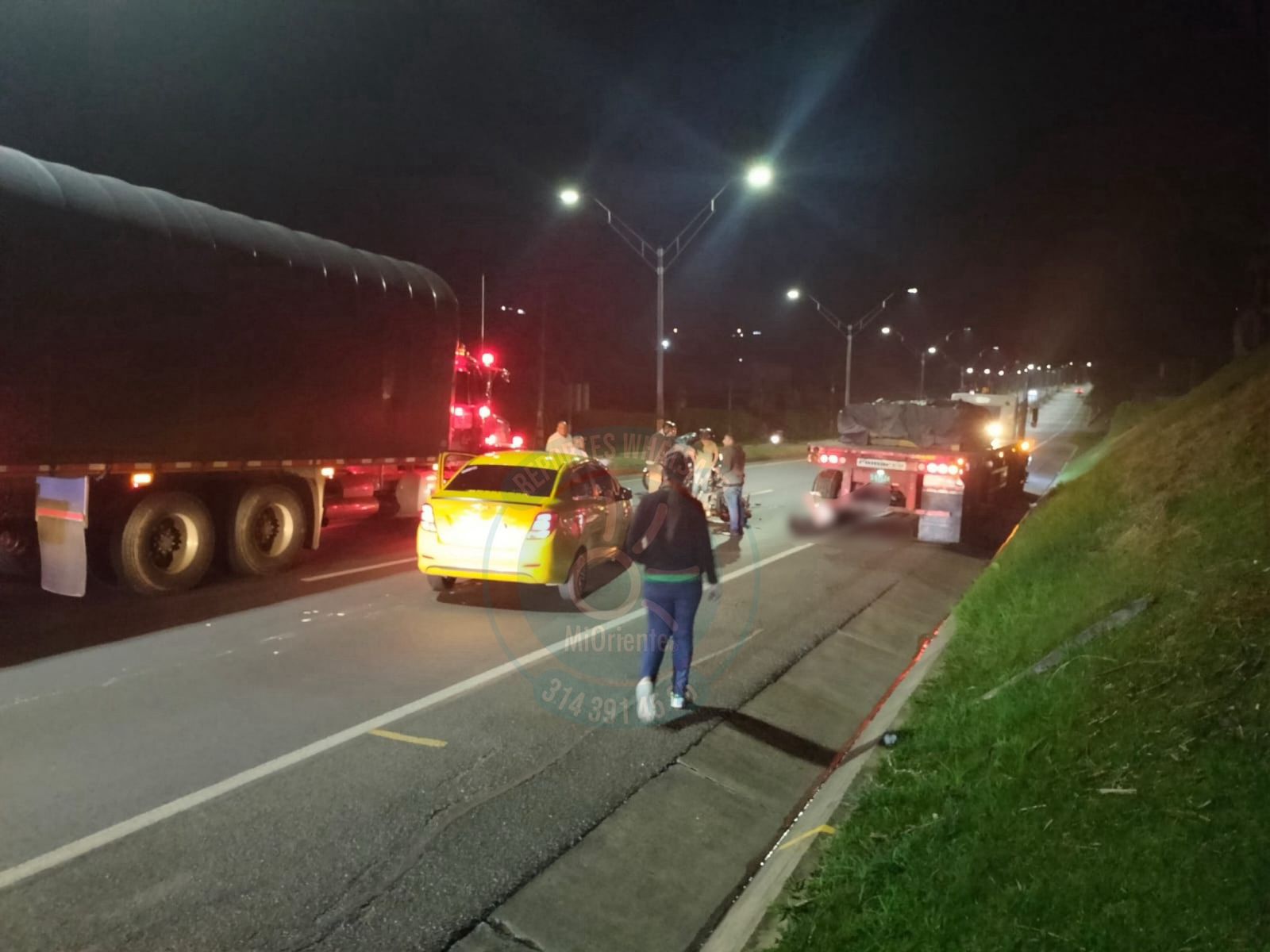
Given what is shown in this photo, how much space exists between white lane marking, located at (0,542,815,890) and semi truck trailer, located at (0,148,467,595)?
4.62m

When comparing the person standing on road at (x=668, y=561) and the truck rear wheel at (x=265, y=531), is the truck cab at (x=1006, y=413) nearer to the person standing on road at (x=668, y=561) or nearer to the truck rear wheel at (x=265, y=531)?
the truck rear wheel at (x=265, y=531)

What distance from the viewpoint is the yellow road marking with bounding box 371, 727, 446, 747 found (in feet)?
20.0

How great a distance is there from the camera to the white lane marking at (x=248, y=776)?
4.52 m

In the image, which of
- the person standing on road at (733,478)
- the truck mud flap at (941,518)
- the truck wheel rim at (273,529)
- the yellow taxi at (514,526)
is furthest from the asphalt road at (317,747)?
the truck mud flap at (941,518)

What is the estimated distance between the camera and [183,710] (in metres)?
6.60

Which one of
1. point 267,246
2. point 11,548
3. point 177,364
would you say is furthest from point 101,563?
point 267,246

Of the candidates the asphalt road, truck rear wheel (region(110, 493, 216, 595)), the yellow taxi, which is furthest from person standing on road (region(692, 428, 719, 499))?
truck rear wheel (region(110, 493, 216, 595))

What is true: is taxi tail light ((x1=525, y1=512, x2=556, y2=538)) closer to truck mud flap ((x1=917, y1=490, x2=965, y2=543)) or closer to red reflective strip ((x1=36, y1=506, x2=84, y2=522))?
red reflective strip ((x1=36, y1=506, x2=84, y2=522))

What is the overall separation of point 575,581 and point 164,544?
4.41 metres

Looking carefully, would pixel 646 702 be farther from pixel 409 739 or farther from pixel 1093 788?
pixel 1093 788

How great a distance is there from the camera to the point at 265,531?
11.7 m

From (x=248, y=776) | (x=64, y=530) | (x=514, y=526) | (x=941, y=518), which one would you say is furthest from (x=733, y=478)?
(x=248, y=776)

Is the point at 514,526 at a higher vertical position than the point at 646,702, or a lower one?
higher

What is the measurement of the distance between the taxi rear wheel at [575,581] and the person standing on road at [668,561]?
10.9 ft
